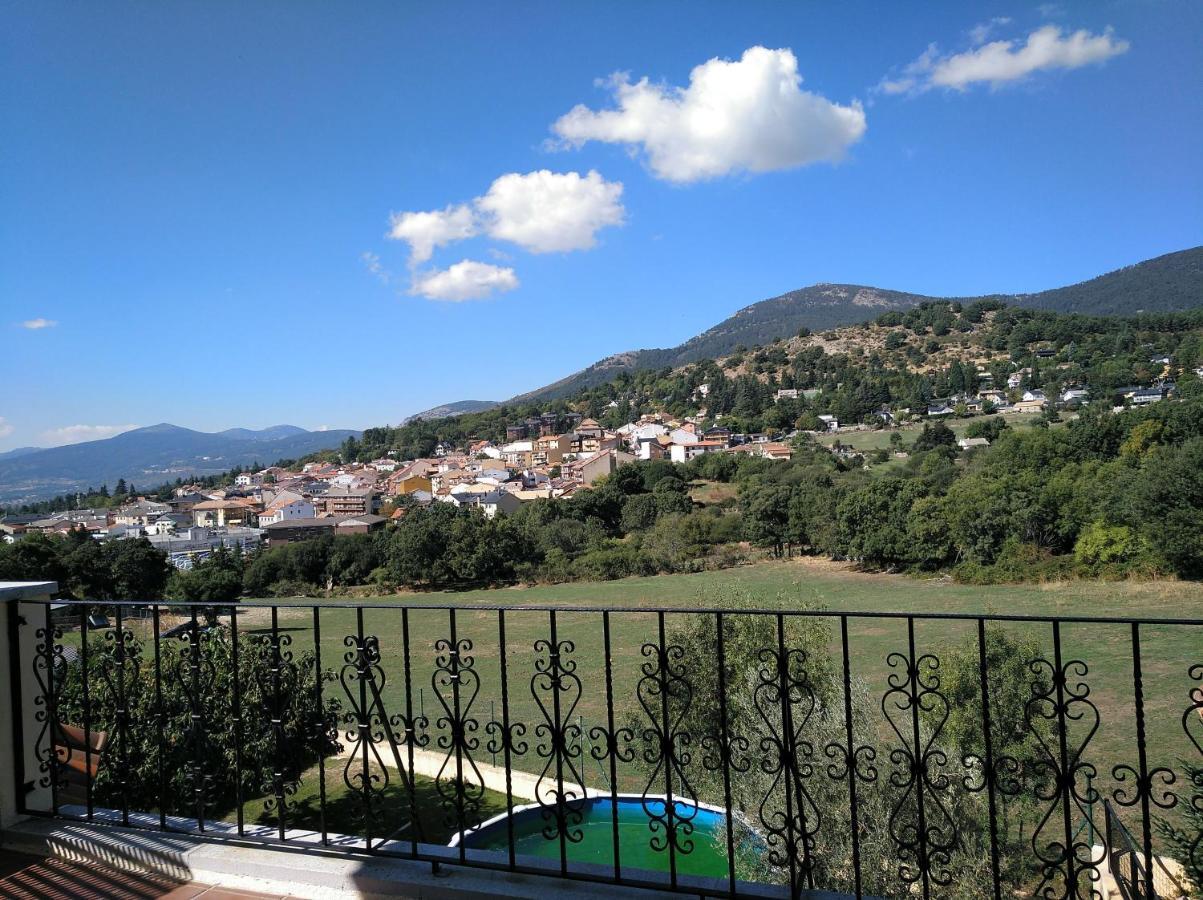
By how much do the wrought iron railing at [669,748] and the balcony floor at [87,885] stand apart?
20 cm

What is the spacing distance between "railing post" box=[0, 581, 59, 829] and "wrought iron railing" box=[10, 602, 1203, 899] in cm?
1

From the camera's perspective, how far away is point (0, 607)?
296 cm

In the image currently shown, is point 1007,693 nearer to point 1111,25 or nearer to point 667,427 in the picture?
point 1111,25

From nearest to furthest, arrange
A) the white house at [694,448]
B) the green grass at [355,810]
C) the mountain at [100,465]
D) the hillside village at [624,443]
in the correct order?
the green grass at [355,810], the hillside village at [624,443], the white house at [694,448], the mountain at [100,465]

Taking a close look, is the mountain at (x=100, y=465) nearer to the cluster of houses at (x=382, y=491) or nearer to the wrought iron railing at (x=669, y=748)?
the cluster of houses at (x=382, y=491)

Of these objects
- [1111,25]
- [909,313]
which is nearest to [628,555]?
[1111,25]

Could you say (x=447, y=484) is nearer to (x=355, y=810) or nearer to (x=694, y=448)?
(x=694, y=448)

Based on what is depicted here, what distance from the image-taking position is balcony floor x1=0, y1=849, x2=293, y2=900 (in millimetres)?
2568

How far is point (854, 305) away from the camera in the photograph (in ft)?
459

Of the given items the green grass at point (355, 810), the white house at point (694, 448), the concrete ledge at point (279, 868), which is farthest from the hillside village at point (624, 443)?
the concrete ledge at point (279, 868)

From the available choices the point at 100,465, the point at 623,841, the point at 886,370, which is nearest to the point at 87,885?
the point at 623,841

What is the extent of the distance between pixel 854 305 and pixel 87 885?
147878 millimetres

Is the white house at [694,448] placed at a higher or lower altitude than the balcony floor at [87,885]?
higher

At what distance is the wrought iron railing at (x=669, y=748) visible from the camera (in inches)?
89.1
